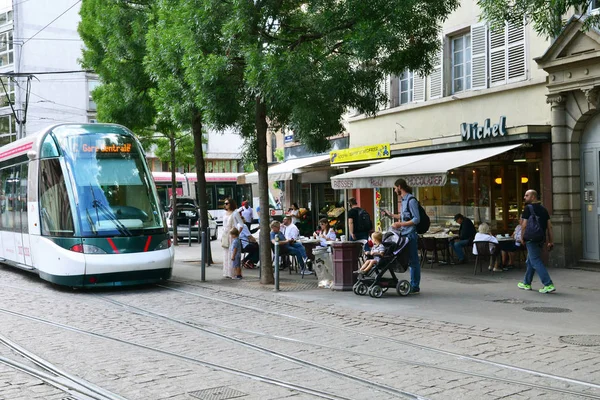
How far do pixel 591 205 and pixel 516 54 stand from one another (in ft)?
13.4

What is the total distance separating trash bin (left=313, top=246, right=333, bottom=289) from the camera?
13758 mm

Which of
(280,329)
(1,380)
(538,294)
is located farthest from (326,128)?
(1,380)

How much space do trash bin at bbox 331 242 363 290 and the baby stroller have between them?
2.38 feet

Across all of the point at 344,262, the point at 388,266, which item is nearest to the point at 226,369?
the point at 388,266

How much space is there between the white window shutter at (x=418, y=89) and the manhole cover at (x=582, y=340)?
12.3 m

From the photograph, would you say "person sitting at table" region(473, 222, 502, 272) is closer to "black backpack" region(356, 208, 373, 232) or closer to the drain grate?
"black backpack" region(356, 208, 373, 232)

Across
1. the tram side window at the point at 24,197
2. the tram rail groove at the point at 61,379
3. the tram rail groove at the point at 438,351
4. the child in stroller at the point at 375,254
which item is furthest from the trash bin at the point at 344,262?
the tram side window at the point at 24,197

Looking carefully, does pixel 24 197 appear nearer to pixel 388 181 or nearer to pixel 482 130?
pixel 388 181

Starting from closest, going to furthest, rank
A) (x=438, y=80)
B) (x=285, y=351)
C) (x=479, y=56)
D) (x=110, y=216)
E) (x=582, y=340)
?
(x=285, y=351), (x=582, y=340), (x=110, y=216), (x=479, y=56), (x=438, y=80)

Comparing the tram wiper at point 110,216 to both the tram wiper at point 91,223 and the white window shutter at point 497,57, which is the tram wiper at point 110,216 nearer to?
the tram wiper at point 91,223

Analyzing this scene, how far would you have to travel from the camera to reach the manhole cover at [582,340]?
8133mm

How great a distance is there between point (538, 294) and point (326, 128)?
5210 mm

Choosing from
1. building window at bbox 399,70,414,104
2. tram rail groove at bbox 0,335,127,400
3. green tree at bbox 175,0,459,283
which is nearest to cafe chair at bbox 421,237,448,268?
green tree at bbox 175,0,459,283

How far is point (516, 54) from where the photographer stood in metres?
17.1
